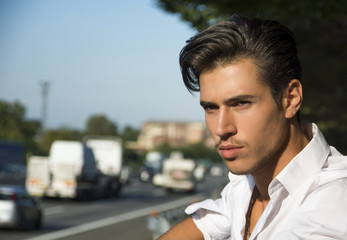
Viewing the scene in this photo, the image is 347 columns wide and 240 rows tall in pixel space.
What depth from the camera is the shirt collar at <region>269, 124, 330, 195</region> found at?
5.96 feet

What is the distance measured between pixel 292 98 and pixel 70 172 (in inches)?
1299

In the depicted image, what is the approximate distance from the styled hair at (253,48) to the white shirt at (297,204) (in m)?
0.21

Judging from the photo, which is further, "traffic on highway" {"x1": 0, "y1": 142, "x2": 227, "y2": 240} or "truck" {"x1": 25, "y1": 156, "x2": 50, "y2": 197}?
"truck" {"x1": 25, "y1": 156, "x2": 50, "y2": 197}

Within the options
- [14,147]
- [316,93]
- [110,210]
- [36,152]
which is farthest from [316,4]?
[36,152]

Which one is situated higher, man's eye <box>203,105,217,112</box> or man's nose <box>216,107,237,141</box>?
man's eye <box>203,105,217,112</box>

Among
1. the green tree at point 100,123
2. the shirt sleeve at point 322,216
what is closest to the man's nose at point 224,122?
the shirt sleeve at point 322,216

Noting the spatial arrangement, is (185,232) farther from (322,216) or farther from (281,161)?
(322,216)

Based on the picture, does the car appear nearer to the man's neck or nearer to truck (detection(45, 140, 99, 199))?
truck (detection(45, 140, 99, 199))

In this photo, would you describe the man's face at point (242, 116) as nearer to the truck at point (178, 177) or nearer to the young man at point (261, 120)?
the young man at point (261, 120)

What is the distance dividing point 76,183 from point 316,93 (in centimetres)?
1957

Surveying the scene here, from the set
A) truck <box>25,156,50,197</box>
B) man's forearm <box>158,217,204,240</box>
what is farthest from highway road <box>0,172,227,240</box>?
man's forearm <box>158,217,204,240</box>

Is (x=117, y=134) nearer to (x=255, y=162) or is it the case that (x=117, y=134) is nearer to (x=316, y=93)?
(x=316, y=93)

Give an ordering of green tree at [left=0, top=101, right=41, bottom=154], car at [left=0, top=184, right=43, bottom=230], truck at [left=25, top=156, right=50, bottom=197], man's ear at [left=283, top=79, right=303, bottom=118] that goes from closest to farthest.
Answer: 1. man's ear at [left=283, top=79, right=303, bottom=118]
2. car at [left=0, top=184, right=43, bottom=230]
3. truck at [left=25, top=156, right=50, bottom=197]
4. green tree at [left=0, top=101, right=41, bottom=154]

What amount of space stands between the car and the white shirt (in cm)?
1892
